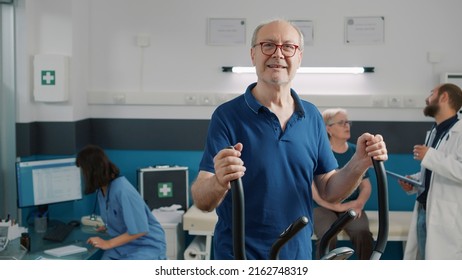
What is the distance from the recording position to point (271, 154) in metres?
1.34

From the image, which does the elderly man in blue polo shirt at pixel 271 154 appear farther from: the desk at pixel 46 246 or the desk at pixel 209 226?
the desk at pixel 209 226

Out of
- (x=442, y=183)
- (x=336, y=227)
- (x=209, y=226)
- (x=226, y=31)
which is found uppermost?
(x=226, y=31)

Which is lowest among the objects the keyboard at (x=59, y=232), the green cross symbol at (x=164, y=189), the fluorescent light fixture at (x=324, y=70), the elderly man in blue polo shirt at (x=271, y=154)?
the keyboard at (x=59, y=232)

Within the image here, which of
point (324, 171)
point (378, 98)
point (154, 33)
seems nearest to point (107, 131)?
point (154, 33)

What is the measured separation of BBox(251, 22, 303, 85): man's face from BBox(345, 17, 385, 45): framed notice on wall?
2.32m

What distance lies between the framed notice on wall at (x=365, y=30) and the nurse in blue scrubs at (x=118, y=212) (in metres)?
1.72

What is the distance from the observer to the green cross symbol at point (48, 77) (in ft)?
10.8

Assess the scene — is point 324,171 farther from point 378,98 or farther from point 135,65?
point 135,65

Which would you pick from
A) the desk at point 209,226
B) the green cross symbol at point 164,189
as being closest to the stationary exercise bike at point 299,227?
the desk at point 209,226

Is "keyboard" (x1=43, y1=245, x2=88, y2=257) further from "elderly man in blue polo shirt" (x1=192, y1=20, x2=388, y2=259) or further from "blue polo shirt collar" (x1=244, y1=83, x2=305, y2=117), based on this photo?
"blue polo shirt collar" (x1=244, y1=83, x2=305, y2=117)

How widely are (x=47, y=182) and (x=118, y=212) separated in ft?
2.25

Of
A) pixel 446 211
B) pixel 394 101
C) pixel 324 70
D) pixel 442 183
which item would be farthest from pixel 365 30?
pixel 446 211

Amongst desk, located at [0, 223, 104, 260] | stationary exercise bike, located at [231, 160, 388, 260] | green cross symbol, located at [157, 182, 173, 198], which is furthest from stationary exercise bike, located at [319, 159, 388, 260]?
green cross symbol, located at [157, 182, 173, 198]

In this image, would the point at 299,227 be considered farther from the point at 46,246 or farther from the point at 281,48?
the point at 46,246
